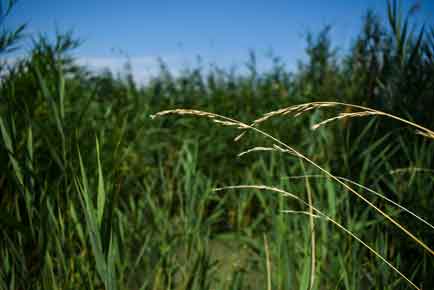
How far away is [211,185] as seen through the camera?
1.83 m

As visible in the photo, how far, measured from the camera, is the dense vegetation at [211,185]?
0.87 metres

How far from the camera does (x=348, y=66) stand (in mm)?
2264

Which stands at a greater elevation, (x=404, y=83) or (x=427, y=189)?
(x=404, y=83)

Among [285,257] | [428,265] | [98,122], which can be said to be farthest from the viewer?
[98,122]

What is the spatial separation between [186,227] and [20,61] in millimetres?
881

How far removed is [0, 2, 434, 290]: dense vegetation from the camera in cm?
87

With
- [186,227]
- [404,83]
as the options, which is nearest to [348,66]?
[404,83]

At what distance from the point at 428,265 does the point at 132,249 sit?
93 centimetres

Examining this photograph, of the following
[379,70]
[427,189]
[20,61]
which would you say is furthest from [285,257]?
[379,70]

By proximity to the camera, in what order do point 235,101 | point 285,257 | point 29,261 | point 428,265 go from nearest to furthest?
point 285,257, point 29,261, point 428,265, point 235,101

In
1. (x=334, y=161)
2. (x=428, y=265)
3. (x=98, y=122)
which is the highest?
(x=98, y=122)

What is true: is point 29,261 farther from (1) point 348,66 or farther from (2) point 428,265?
(1) point 348,66

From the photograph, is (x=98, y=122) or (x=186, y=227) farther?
(x=98, y=122)

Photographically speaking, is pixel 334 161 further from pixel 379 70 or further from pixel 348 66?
pixel 348 66
